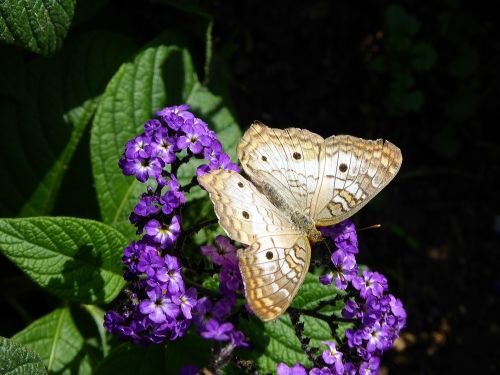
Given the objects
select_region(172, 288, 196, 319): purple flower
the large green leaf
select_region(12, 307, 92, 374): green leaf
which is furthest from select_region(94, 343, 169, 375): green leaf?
the large green leaf

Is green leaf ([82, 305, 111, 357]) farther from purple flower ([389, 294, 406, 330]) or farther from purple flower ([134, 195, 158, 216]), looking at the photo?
purple flower ([389, 294, 406, 330])

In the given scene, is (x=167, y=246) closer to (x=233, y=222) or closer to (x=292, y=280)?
(x=233, y=222)

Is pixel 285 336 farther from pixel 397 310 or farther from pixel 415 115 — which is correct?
pixel 415 115

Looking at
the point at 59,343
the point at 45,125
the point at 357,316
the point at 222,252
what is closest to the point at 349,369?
the point at 357,316

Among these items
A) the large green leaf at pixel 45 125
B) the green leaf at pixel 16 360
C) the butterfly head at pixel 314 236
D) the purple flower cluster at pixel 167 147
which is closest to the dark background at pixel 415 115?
the large green leaf at pixel 45 125

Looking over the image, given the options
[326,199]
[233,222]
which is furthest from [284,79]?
[233,222]

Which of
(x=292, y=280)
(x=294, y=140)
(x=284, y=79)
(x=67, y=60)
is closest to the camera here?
(x=292, y=280)
